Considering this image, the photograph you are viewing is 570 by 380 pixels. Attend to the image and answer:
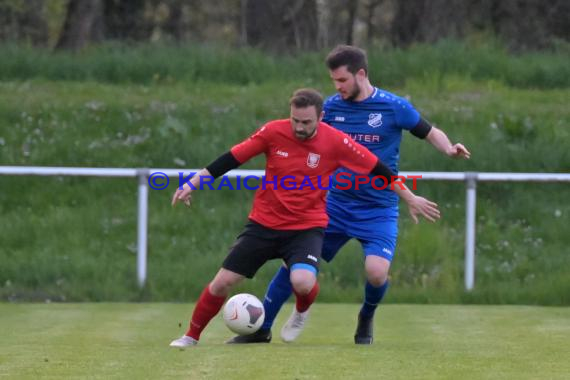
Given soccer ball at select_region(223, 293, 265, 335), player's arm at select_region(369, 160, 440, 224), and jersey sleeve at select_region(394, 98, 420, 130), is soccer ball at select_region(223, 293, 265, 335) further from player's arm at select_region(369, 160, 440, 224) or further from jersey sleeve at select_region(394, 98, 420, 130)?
jersey sleeve at select_region(394, 98, 420, 130)

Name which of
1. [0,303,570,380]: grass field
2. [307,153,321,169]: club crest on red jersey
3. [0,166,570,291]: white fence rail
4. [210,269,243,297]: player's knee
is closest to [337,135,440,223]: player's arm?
[307,153,321,169]: club crest on red jersey

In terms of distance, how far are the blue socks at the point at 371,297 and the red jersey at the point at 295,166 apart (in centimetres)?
78

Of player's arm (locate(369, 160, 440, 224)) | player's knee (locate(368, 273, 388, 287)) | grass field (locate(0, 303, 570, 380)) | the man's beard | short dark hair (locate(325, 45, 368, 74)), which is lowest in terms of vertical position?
grass field (locate(0, 303, 570, 380))

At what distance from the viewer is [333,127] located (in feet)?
26.9

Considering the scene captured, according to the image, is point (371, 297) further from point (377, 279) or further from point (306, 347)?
point (306, 347)

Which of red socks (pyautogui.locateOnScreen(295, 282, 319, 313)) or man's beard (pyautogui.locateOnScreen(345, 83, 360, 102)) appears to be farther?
man's beard (pyautogui.locateOnScreen(345, 83, 360, 102))

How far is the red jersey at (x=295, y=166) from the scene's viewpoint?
772cm

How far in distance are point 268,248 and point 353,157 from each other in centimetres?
80

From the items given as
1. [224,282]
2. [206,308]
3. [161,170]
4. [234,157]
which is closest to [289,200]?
[234,157]

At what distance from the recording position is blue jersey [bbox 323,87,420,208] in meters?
8.21

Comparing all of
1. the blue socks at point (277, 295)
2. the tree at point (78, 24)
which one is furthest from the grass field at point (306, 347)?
the tree at point (78, 24)

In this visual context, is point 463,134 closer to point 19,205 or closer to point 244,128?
point 244,128

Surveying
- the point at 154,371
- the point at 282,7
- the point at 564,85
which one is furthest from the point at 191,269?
the point at 282,7

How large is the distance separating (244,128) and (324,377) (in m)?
10.5
